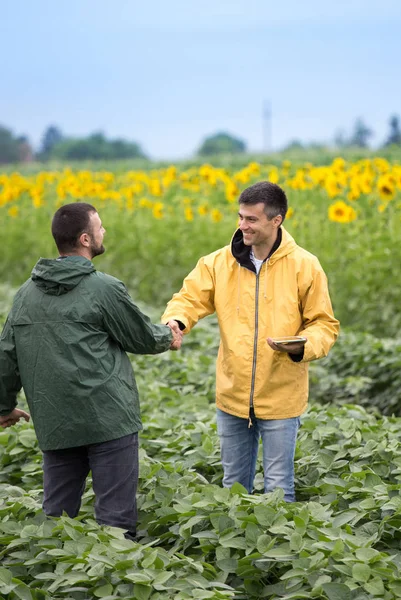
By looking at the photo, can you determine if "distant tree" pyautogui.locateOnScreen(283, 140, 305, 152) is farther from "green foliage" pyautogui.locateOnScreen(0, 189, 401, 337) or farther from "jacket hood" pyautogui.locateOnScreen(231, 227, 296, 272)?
"jacket hood" pyautogui.locateOnScreen(231, 227, 296, 272)

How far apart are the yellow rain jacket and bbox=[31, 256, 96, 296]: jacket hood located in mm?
698

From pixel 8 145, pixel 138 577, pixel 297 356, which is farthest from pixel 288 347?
pixel 8 145

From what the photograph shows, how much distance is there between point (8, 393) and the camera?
3.66 meters

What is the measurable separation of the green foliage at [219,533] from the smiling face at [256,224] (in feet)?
3.21

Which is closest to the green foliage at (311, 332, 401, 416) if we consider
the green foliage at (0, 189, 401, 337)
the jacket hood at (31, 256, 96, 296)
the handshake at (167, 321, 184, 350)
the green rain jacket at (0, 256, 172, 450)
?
the green foliage at (0, 189, 401, 337)

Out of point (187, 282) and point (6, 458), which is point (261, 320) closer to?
point (187, 282)

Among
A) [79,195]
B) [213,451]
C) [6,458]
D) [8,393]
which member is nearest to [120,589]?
[8,393]

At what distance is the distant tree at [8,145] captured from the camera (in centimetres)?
6334

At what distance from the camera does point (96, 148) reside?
167 feet

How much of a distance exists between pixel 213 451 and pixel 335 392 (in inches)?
98.3

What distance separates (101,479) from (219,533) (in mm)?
490

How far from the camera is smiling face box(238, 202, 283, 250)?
12.4 feet

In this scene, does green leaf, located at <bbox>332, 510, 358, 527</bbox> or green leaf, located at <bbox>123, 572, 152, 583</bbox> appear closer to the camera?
green leaf, located at <bbox>123, 572, 152, 583</bbox>

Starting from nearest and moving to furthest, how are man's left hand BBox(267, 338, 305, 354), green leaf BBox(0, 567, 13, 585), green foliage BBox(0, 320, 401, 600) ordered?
A: 1. green foliage BBox(0, 320, 401, 600)
2. green leaf BBox(0, 567, 13, 585)
3. man's left hand BBox(267, 338, 305, 354)
